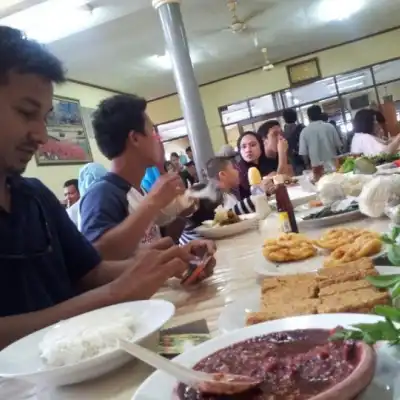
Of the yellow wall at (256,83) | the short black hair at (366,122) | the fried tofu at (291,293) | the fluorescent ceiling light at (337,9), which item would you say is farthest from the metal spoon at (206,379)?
the yellow wall at (256,83)

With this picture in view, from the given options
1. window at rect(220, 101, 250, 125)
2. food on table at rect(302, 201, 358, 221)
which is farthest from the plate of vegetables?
window at rect(220, 101, 250, 125)

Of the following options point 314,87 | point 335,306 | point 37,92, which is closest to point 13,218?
point 37,92

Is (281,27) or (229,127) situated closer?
(281,27)

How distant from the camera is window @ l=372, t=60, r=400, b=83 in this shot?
10.1 m

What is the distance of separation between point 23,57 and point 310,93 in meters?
9.86

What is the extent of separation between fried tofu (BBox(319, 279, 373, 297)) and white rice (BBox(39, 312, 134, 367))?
33 cm

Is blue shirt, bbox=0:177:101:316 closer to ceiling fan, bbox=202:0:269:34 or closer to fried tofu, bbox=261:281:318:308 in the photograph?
fried tofu, bbox=261:281:318:308

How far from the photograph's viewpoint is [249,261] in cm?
146

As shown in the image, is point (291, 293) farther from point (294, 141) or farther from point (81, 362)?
point (294, 141)

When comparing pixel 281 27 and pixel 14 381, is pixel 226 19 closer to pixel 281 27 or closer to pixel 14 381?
pixel 281 27

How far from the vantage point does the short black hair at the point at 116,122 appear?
233 centimetres

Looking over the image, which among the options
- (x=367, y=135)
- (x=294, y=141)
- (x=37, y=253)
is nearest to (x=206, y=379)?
(x=37, y=253)

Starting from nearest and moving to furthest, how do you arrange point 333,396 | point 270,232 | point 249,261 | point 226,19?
1. point 333,396
2. point 249,261
3. point 270,232
4. point 226,19

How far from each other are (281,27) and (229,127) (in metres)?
3.48
